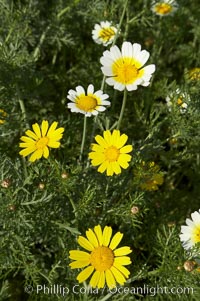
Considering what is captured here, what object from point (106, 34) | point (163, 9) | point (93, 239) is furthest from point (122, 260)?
point (163, 9)

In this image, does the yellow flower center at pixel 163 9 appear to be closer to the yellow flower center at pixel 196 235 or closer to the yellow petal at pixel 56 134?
the yellow petal at pixel 56 134

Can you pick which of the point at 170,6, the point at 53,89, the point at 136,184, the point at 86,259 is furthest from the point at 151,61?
the point at 86,259

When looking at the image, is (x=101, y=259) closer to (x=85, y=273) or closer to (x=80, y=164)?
(x=85, y=273)

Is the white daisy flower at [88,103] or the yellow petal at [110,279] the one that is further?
the white daisy flower at [88,103]

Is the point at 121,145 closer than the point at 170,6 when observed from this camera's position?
Yes

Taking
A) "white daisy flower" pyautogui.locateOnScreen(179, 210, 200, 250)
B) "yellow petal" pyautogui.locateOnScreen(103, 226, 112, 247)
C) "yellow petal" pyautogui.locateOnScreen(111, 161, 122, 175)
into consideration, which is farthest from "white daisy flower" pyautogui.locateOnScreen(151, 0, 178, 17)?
"yellow petal" pyautogui.locateOnScreen(103, 226, 112, 247)

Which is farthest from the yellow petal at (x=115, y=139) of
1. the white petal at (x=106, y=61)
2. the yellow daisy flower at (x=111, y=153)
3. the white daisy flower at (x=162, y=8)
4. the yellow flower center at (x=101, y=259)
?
the white daisy flower at (x=162, y=8)

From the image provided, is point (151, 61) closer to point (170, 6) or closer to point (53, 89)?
point (170, 6)
